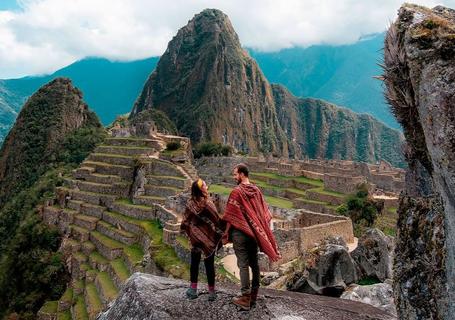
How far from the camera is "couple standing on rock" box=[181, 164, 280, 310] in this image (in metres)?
4.30

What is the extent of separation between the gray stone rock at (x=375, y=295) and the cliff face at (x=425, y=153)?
6.38 feet

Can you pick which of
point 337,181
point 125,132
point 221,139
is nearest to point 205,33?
point 221,139

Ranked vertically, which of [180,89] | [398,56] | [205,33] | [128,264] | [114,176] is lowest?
[128,264]

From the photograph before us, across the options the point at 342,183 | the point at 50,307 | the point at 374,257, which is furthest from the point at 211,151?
the point at 374,257

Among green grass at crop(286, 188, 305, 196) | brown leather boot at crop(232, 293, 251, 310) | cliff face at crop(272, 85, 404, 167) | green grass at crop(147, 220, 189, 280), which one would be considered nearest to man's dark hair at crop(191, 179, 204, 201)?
brown leather boot at crop(232, 293, 251, 310)

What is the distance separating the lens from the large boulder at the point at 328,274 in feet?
21.5

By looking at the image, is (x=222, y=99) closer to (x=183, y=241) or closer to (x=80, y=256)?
(x=80, y=256)

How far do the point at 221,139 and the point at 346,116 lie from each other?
7796 centimetres

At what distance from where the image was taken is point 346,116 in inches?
7205

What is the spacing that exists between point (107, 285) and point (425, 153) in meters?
17.0

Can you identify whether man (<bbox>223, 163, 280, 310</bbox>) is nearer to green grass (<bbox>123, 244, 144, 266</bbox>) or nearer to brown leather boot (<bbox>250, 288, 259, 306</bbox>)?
brown leather boot (<bbox>250, 288, 259, 306</bbox>)

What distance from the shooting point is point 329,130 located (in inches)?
7397

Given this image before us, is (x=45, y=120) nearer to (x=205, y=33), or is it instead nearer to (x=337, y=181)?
(x=337, y=181)

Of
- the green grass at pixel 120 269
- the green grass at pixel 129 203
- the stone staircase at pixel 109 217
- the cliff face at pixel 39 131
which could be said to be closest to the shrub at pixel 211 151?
the cliff face at pixel 39 131
